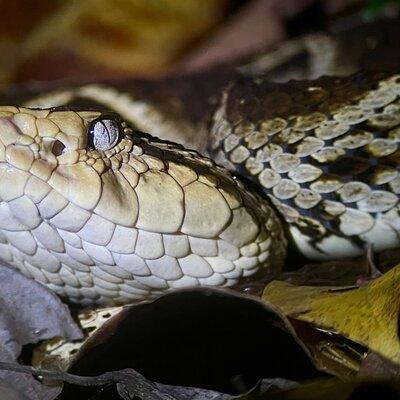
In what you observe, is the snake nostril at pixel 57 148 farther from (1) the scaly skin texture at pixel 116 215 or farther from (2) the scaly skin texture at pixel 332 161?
(2) the scaly skin texture at pixel 332 161

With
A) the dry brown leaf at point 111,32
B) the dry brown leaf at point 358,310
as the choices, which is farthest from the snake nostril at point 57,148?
the dry brown leaf at point 111,32

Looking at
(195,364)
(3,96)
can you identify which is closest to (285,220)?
(195,364)

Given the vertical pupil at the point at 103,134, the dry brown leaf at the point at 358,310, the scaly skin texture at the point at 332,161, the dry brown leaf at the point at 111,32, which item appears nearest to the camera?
the dry brown leaf at the point at 358,310

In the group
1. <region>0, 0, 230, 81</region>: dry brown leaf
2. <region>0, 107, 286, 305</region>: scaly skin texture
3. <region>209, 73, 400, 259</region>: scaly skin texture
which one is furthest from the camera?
<region>0, 0, 230, 81</region>: dry brown leaf

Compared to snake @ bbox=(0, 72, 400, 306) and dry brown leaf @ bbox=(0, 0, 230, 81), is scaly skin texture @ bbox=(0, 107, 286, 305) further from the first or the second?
dry brown leaf @ bbox=(0, 0, 230, 81)

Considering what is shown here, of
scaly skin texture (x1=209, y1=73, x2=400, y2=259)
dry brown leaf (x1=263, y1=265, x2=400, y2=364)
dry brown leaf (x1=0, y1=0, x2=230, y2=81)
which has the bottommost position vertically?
dry brown leaf (x1=263, y1=265, x2=400, y2=364)

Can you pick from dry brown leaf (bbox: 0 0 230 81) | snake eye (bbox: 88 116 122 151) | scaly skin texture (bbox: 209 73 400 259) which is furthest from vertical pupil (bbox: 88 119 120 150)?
dry brown leaf (bbox: 0 0 230 81)
